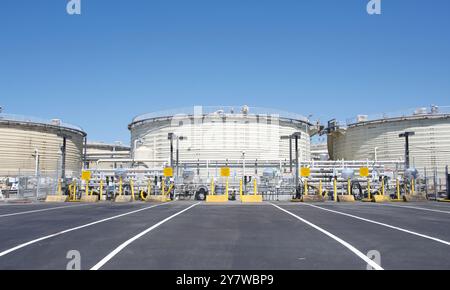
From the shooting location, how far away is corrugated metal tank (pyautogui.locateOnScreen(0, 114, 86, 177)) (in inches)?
1909

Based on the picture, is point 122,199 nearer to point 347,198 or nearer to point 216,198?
point 216,198

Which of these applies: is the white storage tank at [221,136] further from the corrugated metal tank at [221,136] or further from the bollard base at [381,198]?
the bollard base at [381,198]

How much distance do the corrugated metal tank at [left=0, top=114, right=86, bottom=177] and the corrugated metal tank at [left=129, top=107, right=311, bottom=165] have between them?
462 inches

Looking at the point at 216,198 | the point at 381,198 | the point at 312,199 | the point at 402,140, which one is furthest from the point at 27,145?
the point at 402,140

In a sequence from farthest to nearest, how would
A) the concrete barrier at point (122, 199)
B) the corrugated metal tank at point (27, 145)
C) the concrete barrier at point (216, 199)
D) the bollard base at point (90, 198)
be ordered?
1. the corrugated metal tank at point (27, 145)
2. the bollard base at point (90, 198)
3. the concrete barrier at point (122, 199)
4. the concrete barrier at point (216, 199)

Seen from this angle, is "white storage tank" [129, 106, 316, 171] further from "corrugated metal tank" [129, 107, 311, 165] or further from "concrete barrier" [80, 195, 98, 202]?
"concrete barrier" [80, 195, 98, 202]

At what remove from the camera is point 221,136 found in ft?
145

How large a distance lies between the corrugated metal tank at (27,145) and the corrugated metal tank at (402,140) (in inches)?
1396

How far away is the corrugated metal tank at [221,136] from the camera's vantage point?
4400cm

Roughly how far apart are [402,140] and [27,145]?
149 feet

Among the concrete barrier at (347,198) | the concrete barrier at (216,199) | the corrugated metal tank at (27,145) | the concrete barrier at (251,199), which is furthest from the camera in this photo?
the corrugated metal tank at (27,145)

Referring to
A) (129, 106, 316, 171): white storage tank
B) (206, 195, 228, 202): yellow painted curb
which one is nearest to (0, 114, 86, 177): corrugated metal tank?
(129, 106, 316, 171): white storage tank

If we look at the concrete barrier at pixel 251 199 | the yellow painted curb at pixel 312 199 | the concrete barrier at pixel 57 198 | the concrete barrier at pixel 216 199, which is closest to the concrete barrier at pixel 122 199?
the concrete barrier at pixel 57 198
